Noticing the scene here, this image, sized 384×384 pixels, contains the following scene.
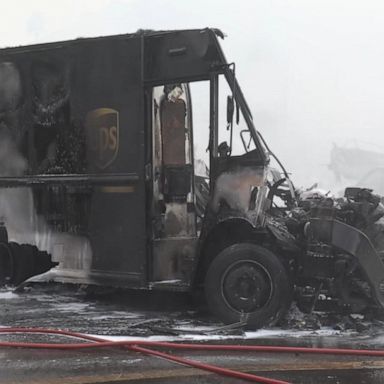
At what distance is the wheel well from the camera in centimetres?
599

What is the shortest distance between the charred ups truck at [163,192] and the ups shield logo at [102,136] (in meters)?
0.01

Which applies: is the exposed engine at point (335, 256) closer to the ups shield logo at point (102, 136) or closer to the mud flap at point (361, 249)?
the mud flap at point (361, 249)

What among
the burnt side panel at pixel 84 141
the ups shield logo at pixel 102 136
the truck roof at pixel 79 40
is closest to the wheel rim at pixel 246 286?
the burnt side panel at pixel 84 141

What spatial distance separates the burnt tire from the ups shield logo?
1695 mm

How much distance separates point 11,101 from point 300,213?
12.4 ft

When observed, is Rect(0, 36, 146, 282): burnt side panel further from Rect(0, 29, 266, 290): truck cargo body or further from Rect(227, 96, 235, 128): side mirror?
Rect(227, 96, 235, 128): side mirror

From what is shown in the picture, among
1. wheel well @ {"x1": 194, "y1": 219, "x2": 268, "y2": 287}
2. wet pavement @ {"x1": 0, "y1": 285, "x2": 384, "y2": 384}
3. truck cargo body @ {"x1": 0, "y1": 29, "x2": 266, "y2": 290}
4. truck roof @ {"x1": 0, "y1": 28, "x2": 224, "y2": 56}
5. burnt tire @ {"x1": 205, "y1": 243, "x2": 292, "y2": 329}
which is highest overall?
truck roof @ {"x1": 0, "y1": 28, "x2": 224, "y2": 56}

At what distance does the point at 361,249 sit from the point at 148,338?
231cm

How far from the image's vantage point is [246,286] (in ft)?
19.3

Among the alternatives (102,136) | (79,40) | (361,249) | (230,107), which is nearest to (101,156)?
(102,136)

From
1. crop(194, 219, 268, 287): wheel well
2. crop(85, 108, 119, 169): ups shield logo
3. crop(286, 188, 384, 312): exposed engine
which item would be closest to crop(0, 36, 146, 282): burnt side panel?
crop(85, 108, 119, 169): ups shield logo

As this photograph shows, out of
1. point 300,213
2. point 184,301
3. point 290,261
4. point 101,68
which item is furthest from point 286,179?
point 101,68

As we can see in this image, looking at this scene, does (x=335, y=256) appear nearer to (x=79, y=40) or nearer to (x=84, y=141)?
(x=84, y=141)

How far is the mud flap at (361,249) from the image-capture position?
18.6 feet
